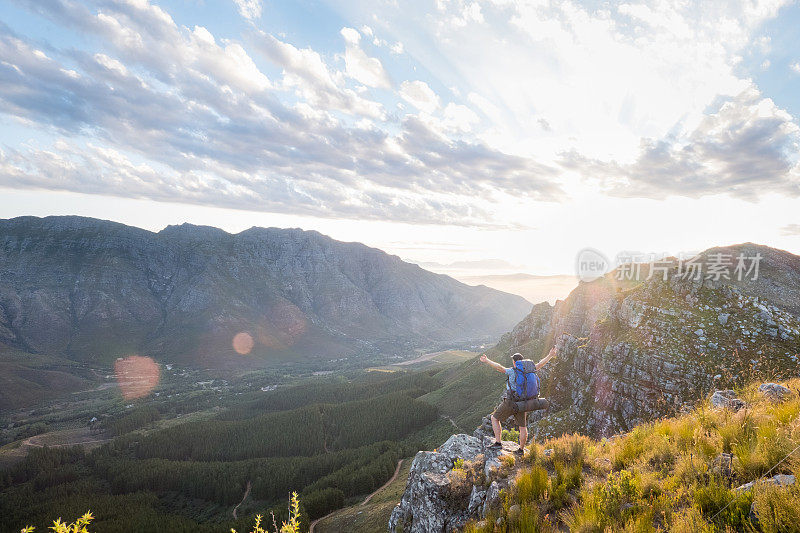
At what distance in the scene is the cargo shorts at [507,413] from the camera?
1266cm

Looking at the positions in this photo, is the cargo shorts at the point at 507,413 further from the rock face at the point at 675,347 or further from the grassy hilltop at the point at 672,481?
the rock face at the point at 675,347

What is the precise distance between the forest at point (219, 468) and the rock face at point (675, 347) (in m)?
65.5

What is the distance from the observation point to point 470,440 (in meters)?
17.4

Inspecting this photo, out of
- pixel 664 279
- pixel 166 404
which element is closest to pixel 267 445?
pixel 166 404

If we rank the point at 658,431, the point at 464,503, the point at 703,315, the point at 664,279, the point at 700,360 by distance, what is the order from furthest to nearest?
the point at 664,279 < the point at 703,315 < the point at 700,360 < the point at 464,503 < the point at 658,431

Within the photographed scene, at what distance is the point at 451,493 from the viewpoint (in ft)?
40.4

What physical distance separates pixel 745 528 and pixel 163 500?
14793 centimetres

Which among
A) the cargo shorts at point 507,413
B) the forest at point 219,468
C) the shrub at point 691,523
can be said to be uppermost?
the shrub at point 691,523

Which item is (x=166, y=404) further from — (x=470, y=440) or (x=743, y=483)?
(x=743, y=483)

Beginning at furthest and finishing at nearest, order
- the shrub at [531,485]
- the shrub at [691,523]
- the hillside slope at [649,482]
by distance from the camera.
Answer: the shrub at [531,485] < the hillside slope at [649,482] < the shrub at [691,523]

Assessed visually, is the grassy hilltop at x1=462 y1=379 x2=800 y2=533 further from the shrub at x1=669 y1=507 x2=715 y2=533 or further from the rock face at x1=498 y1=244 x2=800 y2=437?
the rock face at x1=498 y1=244 x2=800 y2=437

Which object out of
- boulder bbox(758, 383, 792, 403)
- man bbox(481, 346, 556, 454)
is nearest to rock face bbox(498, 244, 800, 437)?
boulder bbox(758, 383, 792, 403)

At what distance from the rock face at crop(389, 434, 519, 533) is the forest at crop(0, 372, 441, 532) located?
239 feet

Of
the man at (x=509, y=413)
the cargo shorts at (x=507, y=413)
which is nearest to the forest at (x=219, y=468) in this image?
the man at (x=509, y=413)
